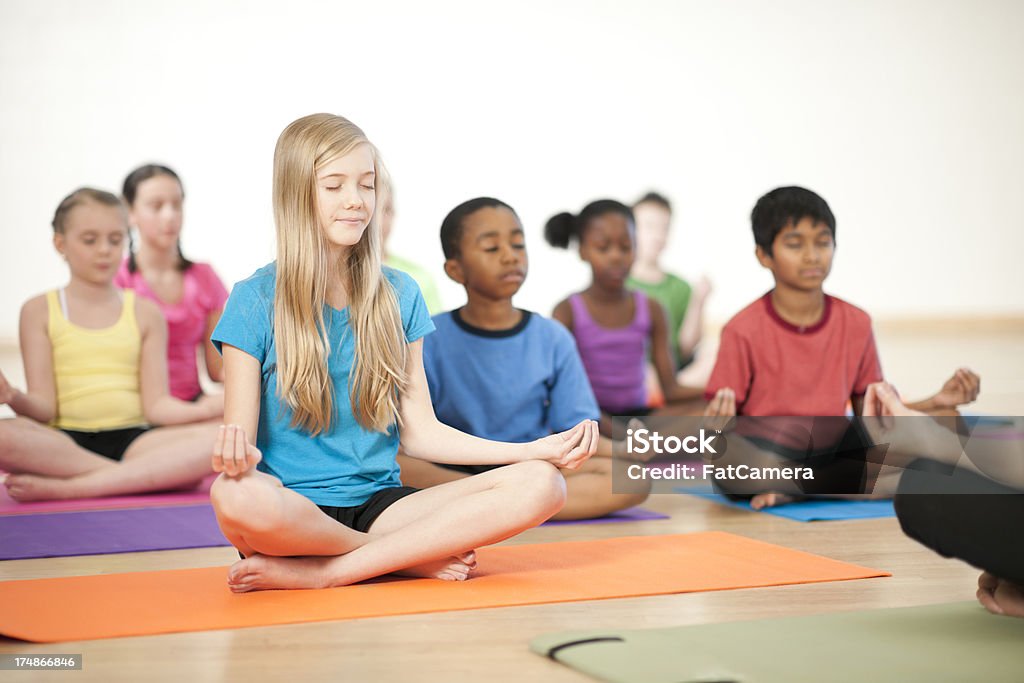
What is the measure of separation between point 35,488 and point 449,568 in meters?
1.35

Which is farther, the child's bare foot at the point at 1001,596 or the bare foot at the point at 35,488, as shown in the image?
the bare foot at the point at 35,488

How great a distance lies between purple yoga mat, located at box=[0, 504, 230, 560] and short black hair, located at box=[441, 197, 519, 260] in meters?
0.83

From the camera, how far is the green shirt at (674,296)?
4.92m

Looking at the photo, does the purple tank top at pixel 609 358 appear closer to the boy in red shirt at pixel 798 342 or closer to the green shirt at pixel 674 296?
the boy in red shirt at pixel 798 342

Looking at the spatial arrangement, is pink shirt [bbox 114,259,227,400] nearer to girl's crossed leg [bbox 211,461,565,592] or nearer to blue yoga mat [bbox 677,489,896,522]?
blue yoga mat [bbox 677,489,896,522]

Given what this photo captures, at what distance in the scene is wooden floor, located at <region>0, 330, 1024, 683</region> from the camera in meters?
1.50

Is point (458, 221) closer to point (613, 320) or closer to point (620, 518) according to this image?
point (620, 518)

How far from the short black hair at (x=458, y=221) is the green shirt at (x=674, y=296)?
6.82 feet

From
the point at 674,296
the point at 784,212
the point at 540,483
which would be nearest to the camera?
the point at 540,483

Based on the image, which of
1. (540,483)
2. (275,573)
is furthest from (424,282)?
(275,573)

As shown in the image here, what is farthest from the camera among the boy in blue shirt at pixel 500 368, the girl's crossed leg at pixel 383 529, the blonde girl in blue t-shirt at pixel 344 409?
the boy in blue shirt at pixel 500 368

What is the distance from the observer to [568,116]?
779 centimetres

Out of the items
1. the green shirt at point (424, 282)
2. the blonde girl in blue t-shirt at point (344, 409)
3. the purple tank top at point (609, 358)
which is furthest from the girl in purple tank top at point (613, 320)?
the blonde girl in blue t-shirt at point (344, 409)

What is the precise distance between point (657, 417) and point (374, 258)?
76.3 inches
